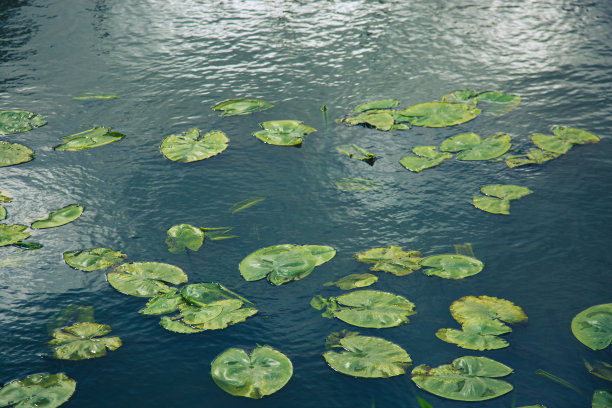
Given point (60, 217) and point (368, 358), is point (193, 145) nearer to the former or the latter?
point (60, 217)

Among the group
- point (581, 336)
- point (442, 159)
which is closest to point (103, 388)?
point (581, 336)

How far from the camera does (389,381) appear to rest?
1.67 metres

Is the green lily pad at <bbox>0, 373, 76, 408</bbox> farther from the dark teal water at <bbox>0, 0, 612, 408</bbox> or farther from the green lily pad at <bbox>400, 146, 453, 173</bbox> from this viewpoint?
the green lily pad at <bbox>400, 146, 453, 173</bbox>

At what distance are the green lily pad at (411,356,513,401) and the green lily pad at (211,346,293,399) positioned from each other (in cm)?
44

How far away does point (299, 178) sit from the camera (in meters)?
2.73

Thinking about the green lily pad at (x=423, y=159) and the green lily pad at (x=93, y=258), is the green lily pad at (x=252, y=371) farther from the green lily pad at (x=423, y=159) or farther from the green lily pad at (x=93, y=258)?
the green lily pad at (x=423, y=159)

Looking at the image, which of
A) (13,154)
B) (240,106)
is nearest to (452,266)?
(240,106)

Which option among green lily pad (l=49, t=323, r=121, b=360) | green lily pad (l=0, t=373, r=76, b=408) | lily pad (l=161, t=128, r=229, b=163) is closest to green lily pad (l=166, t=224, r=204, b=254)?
green lily pad (l=49, t=323, r=121, b=360)

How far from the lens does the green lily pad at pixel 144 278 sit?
201 centimetres

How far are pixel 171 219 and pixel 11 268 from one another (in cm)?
70

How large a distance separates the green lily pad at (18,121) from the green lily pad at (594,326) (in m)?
3.10

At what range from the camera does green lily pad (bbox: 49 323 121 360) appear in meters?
1.78

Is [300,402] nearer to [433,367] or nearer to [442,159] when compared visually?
[433,367]

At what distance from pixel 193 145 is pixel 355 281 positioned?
1377mm
